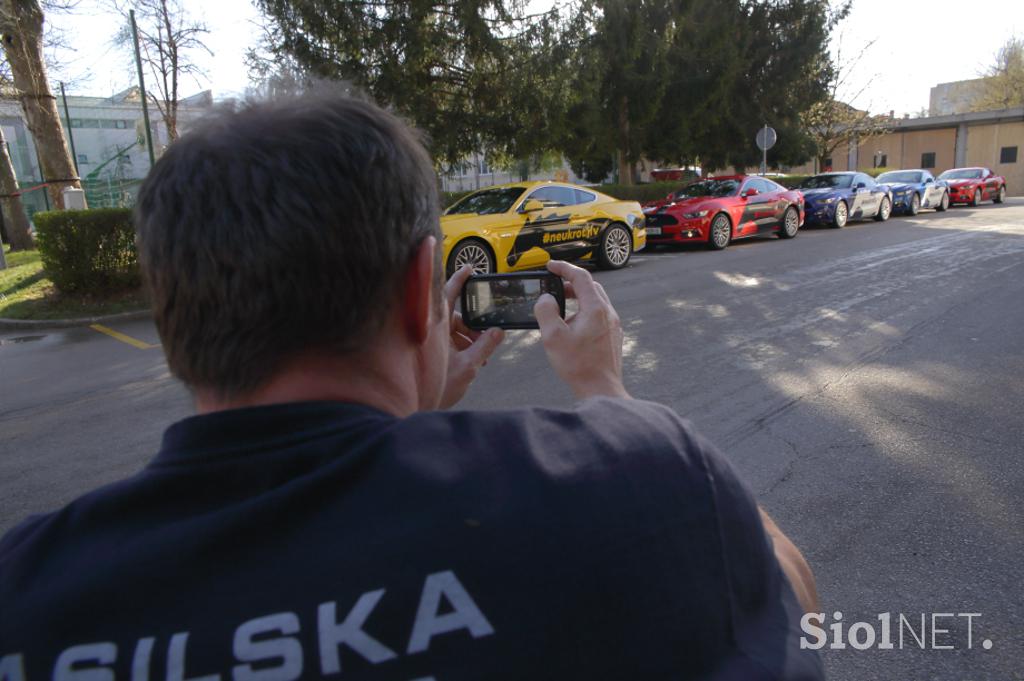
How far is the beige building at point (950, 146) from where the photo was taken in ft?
134

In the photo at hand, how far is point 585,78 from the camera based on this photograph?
60.3 feet

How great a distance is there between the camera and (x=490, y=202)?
11391mm

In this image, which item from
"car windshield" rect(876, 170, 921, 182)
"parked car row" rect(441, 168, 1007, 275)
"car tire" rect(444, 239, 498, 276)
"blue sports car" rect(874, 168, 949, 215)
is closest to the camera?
"car tire" rect(444, 239, 498, 276)

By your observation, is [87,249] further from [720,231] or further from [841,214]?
[841,214]

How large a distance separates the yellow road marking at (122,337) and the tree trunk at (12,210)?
33.1ft

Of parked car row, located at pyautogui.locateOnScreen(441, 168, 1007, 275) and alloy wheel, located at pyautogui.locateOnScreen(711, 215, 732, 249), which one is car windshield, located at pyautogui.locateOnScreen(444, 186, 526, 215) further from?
alloy wheel, located at pyautogui.locateOnScreen(711, 215, 732, 249)

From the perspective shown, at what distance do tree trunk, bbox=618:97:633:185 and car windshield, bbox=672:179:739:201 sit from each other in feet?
21.2

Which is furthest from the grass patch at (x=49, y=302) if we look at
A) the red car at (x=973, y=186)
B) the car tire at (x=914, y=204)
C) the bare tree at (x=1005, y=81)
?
the bare tree at (x=1005, y=81)

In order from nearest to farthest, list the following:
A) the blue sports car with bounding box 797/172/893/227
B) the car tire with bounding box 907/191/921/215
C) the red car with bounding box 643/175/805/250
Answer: the red car with bounding box 643/175/805/250 < the blue sports car with bounding box 797/172/893/227 < the car tire with bounding box 907/191/921/215

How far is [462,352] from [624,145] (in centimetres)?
2207

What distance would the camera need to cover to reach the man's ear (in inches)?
41.2

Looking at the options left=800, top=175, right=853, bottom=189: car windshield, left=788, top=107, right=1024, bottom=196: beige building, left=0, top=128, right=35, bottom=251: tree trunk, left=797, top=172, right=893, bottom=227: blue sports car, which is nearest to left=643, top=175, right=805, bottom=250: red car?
left=797, top=172, right=893, bottom=227: blue sports car

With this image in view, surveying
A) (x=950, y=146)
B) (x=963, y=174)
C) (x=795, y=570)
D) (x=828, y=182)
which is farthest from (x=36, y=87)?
(x=950, y=146)

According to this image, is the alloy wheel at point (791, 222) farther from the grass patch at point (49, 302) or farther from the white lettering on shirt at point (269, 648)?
the white lettering on shirt at point (269, 648)
